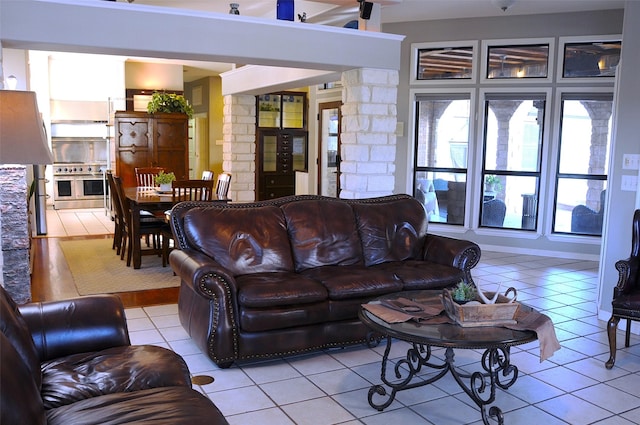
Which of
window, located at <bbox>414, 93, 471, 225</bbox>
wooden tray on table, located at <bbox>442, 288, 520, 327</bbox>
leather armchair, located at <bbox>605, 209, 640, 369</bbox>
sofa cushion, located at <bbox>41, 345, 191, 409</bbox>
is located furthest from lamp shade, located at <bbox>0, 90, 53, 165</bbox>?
window, located at <bbox>414, 93, 471, 225</bbox>

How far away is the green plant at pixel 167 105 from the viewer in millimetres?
9602

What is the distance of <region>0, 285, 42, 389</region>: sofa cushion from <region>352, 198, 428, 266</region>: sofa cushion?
2.62 metres

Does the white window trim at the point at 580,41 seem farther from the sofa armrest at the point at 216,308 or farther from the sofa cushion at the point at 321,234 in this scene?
the sofa armrest at the point at 216,308

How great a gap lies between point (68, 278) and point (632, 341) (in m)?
5.01

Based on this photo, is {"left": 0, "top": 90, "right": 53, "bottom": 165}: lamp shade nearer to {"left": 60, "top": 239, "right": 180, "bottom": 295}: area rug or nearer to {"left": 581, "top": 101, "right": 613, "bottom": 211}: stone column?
{"left": 60, "top": 239, "right": 180, "bottom": 295}: area rug

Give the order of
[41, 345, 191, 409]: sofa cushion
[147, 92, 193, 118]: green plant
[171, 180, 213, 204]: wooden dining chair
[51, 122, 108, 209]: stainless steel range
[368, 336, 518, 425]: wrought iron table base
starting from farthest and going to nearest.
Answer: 1. [51, 122, 108, 209]: stainless steel range
2. [147, 92, 193, 118]: green plant
3. [171, 180, 213, 204]: wooden dining chair
4. [368, 336, 518, 425]: wrought iron table base
5. [41, 345, 191, 409]: sofa cushion

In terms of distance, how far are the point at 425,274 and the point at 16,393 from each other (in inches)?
111

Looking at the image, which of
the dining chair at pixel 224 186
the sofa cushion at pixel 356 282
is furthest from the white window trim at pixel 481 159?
the sofa cushion at pixel 356 282

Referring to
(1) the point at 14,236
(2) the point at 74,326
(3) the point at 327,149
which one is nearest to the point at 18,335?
(2) the point at 74,326

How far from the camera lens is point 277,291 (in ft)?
11.3

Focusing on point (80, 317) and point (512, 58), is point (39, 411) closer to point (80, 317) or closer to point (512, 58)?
point (80, 317)

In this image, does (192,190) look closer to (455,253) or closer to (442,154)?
(455,253)

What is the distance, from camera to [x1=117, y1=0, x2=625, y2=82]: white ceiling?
635 cm

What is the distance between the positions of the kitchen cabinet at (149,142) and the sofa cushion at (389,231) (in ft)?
20.4
